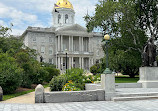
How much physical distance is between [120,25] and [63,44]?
144 feet

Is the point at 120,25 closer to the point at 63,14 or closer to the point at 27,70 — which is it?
the point at 27,70

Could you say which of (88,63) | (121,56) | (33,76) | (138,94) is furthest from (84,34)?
(138,94)

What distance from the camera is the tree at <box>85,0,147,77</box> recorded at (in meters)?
26.4

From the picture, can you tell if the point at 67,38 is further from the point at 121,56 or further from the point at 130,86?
the point at 130,86

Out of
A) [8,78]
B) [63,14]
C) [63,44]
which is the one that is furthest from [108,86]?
[63,14]

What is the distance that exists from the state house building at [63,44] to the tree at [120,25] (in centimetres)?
3585

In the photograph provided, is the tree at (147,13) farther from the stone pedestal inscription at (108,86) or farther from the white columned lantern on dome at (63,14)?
the white columned lantern on dome at (63,14)

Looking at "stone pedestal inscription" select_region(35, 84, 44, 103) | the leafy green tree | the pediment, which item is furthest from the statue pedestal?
the pediment

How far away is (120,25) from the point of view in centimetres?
2714

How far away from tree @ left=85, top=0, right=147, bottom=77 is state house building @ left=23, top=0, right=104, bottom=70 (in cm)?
3585

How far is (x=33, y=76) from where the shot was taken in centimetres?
2102

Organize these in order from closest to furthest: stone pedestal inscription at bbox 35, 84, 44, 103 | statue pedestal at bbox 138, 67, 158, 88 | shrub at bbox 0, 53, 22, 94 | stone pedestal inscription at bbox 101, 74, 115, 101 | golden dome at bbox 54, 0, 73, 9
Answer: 1. stone pedestal inscription at bbox 35, 84, 44, 103
2. stone pedestal inscription at bbox 101, 74, 115, 101
3. shrub at bbox 0, 53, 22, 94
4. statue pedestal at bbox 138, 67, 158, 88
5. golden dome at bbox 54, 0, 73, 9

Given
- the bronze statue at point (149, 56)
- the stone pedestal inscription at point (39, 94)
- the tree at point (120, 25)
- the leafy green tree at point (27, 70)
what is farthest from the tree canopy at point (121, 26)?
the stone pedestal inscription at point (39, 94)

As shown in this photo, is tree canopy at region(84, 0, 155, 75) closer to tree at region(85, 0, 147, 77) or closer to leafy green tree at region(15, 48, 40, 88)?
tree at region(85, 0, 147, 77)
